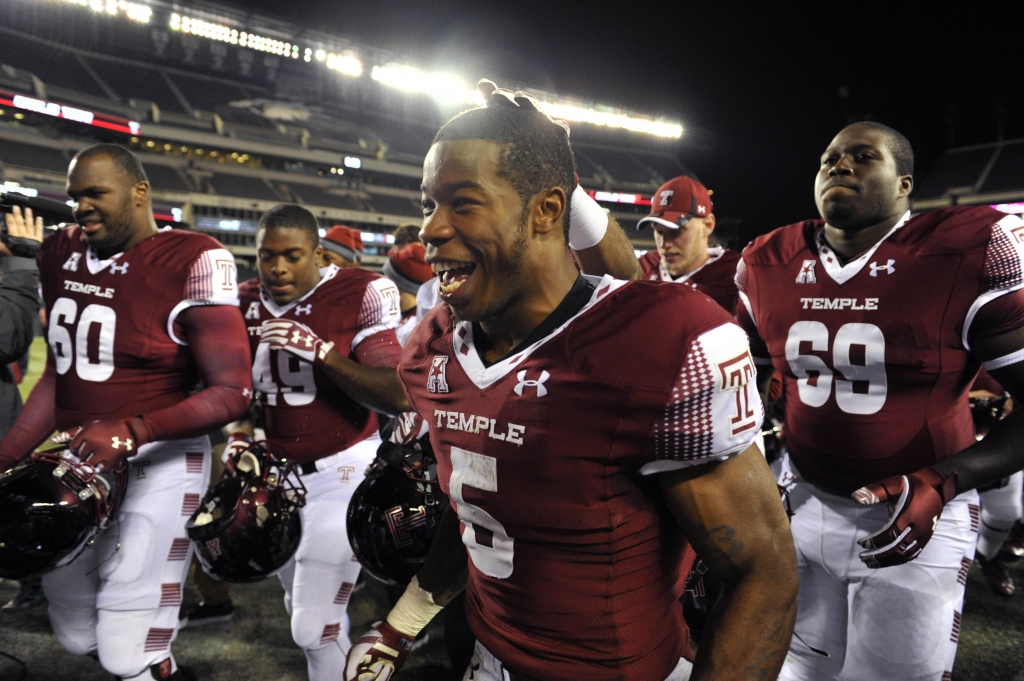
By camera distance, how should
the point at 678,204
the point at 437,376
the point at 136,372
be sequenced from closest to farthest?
the point at 437,376, the point at 136,372, the point at 678,204

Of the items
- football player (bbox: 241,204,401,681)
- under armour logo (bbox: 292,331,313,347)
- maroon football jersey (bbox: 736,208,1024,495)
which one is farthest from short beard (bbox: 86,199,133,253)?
maroon football jersey (bbox: 736,208,1024,495)

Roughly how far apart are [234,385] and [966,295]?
2645 millimetres

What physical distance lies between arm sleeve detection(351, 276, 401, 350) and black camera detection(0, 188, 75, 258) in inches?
50.8

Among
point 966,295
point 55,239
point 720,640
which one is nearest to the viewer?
point 720,640

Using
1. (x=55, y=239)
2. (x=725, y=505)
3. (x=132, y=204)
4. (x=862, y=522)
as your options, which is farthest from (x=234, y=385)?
(x=862, y=522)

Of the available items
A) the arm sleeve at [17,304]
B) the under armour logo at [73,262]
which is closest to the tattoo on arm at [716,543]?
the under armour logo at [73,262]

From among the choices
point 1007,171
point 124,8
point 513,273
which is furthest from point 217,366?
point 1007,171

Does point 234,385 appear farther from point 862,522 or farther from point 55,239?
point 862,522

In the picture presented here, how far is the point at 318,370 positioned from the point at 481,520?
1923 mm

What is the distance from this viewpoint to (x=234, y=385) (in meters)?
2.68

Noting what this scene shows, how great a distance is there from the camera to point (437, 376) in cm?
147

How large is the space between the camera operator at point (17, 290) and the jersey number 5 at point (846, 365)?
321cm

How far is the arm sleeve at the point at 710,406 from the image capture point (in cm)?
112

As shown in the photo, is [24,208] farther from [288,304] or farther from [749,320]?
[749,320]
